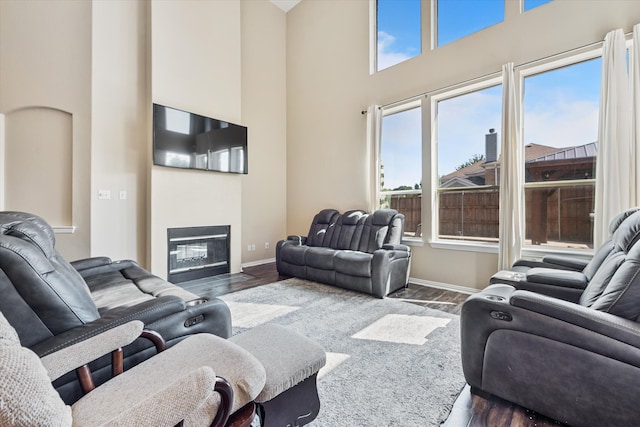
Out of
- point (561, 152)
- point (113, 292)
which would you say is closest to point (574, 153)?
point (561, 152)

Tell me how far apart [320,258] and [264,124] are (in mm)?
3272

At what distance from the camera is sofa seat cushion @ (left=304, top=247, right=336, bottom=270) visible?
3948 mm

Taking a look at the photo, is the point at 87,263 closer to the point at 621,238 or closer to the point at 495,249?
the point at 621,238

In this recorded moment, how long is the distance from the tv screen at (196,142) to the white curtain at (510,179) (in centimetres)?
393

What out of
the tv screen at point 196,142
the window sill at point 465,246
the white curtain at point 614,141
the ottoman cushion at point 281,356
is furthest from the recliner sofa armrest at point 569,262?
the tv screen at point 196,142

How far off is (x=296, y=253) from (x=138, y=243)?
91.8 inches

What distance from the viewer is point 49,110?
12.5ft

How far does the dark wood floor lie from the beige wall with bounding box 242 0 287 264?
863 mm

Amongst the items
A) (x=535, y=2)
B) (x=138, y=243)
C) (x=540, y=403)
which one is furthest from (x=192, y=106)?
(x=540, y=403)

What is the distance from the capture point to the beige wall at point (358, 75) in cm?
311

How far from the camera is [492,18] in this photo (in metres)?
3.62

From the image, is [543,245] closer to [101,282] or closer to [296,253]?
[296,253]

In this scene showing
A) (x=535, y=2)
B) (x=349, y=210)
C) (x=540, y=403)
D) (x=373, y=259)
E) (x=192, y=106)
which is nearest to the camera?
(x=540, y=403)

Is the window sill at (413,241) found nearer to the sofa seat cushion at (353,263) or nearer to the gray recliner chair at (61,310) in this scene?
the sofa seat cushion at (353,263)
